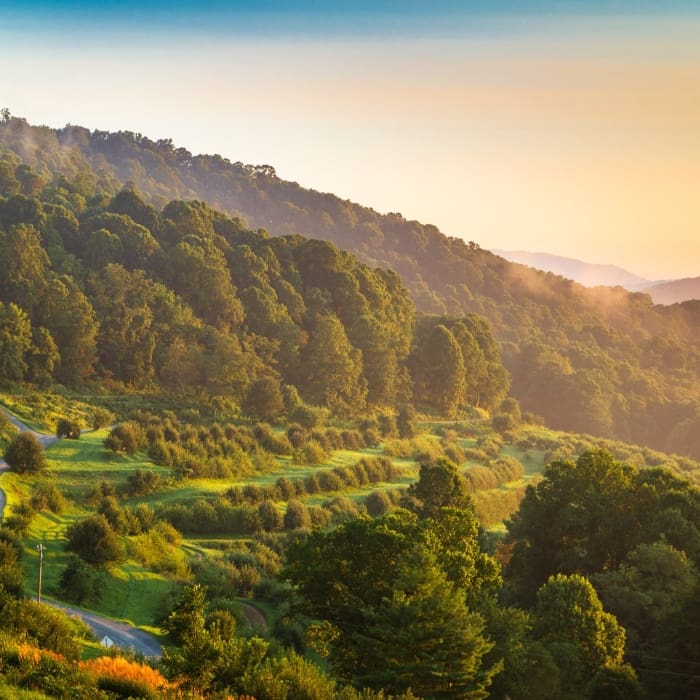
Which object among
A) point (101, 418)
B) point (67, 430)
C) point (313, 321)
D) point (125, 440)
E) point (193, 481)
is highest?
point (313, 321)

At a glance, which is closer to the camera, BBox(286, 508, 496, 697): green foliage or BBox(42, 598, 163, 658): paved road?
BBox(286, 508, 496, 697): green foliage

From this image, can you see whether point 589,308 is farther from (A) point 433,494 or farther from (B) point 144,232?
(A) point 433,494

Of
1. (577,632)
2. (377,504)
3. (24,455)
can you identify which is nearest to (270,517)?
(377,504)

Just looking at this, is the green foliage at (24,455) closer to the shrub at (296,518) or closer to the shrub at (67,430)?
the shrub at (67,430)

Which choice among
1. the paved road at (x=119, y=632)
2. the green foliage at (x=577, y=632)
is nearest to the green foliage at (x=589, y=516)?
the green foliage at (x=577, y=632)

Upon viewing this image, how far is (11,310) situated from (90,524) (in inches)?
1249

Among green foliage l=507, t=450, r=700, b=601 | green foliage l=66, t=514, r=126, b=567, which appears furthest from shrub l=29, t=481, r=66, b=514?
green foliage l=507, t=450, r=700, b=601

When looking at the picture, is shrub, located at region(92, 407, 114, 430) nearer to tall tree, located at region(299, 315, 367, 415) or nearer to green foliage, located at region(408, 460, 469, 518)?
tall tree, located at region(299, 315, 367, 415)

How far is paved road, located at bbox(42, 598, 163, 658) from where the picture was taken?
2391 centimetres

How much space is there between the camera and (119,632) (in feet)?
82.1

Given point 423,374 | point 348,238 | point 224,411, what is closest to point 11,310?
point 224,411

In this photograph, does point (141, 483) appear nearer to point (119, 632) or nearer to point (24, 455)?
point (24, 455)

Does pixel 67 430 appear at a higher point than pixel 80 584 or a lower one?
higher

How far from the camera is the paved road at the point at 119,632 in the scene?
23.9 m
